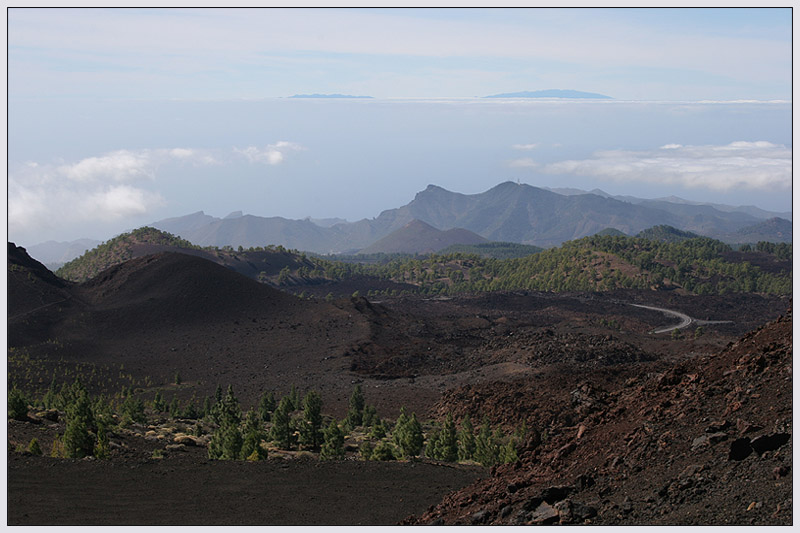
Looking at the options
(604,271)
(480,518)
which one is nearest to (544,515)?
(480,518)

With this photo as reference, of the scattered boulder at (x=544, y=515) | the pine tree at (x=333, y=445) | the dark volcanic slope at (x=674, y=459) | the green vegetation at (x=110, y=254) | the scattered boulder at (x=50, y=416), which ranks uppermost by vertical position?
the green vegetation at (x=110, y=254)

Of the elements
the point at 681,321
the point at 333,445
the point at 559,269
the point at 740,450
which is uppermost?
the point at 559,269

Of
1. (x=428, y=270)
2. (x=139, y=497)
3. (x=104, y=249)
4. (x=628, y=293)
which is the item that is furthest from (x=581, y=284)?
(x=139, y=497)

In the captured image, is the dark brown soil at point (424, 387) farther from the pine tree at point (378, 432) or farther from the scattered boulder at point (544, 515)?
the pine tree at point (378, 432)

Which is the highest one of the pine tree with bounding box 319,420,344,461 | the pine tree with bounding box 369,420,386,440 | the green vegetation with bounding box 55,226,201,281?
the green vegetation with bounding box 55,226,201,281

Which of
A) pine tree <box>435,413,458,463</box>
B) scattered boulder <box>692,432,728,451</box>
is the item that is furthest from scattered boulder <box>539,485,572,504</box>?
pine tree <box>435,413,458,463</box>

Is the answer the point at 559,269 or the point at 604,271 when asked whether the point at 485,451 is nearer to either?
the point at 604,271

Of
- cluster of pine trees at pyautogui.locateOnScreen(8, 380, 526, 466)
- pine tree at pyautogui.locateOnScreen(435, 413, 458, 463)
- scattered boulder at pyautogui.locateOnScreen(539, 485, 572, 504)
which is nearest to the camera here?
scattered boulder at pyautogui.locateOnScreen(539, 485, 572, 504)

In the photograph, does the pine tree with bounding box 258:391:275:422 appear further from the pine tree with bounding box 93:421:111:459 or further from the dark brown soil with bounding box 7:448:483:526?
the dark brown soil with bounding box 7:448:483:526

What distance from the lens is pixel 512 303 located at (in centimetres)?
10150

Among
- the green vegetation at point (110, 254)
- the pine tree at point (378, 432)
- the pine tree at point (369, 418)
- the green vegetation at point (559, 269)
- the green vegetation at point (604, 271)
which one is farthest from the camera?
the green vegetation at point (110, 254)

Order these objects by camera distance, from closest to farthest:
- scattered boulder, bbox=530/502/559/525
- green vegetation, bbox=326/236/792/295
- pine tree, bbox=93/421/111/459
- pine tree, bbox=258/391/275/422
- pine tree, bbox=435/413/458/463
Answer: scattered boulder, bbox=530/502/559/525 < pine tree, bbox=93/421/111/459 < pine tree, bbox=435/413/458/463 < pine tree, bbox=258/391/275/422 < green vegetation, bbox=326/236/792/295

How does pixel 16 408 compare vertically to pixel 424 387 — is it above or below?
above

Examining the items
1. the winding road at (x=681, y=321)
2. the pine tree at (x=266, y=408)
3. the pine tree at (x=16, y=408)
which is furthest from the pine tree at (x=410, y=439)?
the winding road at (x=681, y=321)
